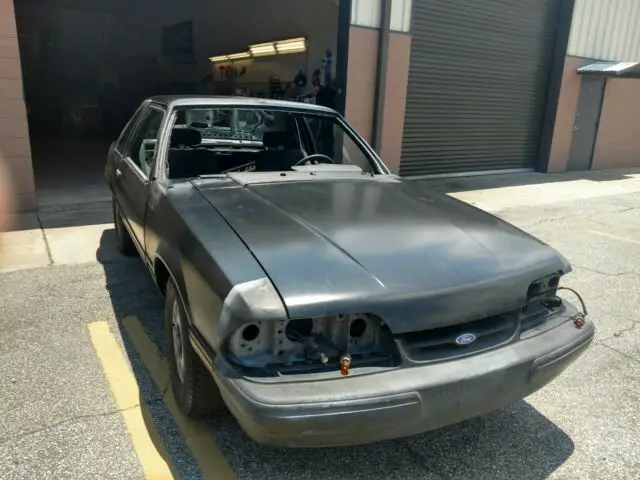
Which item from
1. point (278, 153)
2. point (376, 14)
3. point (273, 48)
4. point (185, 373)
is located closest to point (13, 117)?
point (278, 153)

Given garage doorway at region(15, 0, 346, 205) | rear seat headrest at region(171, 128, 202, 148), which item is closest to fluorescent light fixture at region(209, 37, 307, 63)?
garage doorway at region(15, 0, 346, 205)

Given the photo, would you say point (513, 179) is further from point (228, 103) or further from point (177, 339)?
point (177, 339)

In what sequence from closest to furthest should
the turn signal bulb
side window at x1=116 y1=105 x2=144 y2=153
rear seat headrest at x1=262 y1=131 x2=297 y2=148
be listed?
1. the turn signal bulb
2. rear seat headrest at x1=262 y1=131 x2=297 y2=148
3. side window at x1=116 y1=105 x2=144 y2=153

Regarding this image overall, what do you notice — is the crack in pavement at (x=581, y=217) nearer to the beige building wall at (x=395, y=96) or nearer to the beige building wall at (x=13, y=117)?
the beige building wall at (x=395, y=96)

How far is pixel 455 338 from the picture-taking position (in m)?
2.10

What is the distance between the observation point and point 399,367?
1.95 meters

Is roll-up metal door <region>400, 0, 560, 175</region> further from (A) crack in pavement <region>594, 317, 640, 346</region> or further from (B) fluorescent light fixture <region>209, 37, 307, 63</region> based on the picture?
(A) crack in pavement <region>594, 317, 640, 346</region>

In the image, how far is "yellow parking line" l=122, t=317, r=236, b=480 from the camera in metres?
2.27

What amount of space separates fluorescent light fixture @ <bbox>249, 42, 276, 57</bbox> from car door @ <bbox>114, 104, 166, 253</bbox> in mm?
8808

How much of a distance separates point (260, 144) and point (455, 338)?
9.14ft

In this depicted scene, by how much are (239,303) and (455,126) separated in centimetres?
967

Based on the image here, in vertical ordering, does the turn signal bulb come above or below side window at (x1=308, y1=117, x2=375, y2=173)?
below

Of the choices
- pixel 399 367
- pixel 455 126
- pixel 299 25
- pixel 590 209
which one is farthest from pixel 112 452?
pixel 299 25

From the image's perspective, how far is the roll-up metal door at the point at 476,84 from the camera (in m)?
9.72
